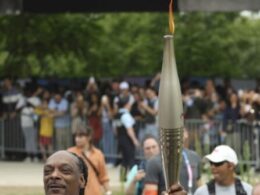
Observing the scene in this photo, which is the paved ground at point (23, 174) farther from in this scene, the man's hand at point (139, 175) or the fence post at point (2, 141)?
the man's hand at point (139, 175)

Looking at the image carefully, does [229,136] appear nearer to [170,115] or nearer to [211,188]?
[211,188]

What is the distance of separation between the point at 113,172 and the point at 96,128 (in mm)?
1303

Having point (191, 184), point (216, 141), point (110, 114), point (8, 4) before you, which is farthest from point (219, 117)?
point (191, 184)

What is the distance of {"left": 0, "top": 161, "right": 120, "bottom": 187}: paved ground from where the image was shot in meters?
19.7

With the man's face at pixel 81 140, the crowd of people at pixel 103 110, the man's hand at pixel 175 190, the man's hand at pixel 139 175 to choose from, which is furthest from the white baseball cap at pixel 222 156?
the crowd of people at pixel 103 110

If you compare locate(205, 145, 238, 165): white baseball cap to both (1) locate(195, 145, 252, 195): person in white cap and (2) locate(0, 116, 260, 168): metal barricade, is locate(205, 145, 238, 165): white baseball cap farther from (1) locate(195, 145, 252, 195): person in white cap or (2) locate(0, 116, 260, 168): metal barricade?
(2) locate(0, 116, 260, 168): metal barricade

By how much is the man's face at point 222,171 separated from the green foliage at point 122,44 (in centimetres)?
2201

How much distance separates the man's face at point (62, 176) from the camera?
181 inches

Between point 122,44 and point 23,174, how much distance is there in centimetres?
2341

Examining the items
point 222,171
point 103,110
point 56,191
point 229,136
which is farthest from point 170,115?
point 103,110

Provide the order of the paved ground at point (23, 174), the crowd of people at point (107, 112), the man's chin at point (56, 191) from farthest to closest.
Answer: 1. the crowd of people at point (107, 112)
2. the paved ground at point (23, 174)
3. the man's chin at point (56, 191)

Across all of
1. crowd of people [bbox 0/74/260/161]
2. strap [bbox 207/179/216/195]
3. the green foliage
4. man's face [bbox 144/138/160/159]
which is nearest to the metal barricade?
crowd of people [bbox 0/74/260/161]

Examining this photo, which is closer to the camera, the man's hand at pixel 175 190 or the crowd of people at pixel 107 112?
the man's hand at pixel 175 190

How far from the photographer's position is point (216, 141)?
2089 cm
